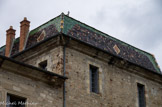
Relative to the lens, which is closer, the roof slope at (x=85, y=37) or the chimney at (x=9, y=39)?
the roof slope at (x=85, y=37)

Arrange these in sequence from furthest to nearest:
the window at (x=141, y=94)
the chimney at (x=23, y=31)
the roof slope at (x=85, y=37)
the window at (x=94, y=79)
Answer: the window at (x=141, y=94) → the chimney at (x=23, y=31) → the roof slope at (x=85, y=37) → the window at (x=94, y=79)

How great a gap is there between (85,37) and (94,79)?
2023 millimetres

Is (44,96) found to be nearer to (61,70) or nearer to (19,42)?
(61,70)

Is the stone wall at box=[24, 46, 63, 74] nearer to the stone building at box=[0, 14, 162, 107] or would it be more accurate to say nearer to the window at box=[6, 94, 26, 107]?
the stone building at box=[0, 14, 162, 107]

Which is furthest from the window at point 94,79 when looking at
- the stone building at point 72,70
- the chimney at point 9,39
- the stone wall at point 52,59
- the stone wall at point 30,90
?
the chimney at point 9,39

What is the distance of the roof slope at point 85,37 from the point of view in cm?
1922

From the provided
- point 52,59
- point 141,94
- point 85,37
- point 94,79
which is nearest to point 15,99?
point 52,59

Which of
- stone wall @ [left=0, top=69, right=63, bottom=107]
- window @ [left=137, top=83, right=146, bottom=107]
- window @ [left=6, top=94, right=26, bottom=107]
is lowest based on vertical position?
window @ [left=6, top=94, right=26, bottom=107]

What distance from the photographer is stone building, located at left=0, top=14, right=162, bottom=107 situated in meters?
15.9

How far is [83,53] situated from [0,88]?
16.5 ft

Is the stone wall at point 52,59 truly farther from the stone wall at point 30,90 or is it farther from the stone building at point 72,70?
the stone wall at point 30,90

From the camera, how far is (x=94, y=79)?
63.0 feet

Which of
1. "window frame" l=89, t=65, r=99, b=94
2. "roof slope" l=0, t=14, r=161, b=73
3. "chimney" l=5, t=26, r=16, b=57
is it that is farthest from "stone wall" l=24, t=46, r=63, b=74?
"chimney" l=5, t=26, r=16, b=57

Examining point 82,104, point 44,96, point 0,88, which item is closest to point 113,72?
point 82,104
